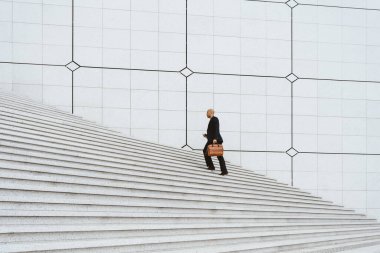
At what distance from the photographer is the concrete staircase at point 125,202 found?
3.88m

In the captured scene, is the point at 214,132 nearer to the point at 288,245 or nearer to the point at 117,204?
the point at 288,245

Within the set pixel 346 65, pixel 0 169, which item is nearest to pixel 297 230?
pixel 0 169

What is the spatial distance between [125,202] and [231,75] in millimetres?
4650

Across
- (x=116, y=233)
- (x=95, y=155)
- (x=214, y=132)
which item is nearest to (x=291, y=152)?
(x=214, y=132)

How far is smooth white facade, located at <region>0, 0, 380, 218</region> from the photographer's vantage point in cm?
824

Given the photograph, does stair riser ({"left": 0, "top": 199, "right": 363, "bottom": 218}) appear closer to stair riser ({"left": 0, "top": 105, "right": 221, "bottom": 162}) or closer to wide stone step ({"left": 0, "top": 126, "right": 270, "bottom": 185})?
wide stone step ({"left": 0, "top": 126, "right": 270, "bottom": 185})

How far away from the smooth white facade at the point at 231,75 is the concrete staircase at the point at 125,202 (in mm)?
1308

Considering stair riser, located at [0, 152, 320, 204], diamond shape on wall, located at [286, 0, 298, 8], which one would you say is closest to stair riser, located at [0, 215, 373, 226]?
stair riser, located at [0, 152, 320, 204]

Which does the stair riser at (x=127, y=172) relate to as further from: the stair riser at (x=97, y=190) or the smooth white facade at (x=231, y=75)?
the smooth white facade at (x=231, y=75)

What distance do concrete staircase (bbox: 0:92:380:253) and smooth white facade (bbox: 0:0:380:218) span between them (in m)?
1.31

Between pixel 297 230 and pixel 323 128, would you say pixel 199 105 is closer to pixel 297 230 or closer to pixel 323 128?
pixel 323 128

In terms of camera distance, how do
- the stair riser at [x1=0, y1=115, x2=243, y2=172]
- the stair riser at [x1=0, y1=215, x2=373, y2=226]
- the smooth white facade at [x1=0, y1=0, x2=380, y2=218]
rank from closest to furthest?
1. the stair riser at [x1=0, y1=215, x2=373, y2=226]
2. the stair riser at [x1=0, y1=115, x2=243, y2=172]
3. the smooth white facade at [x1=0, y1=0, x2=380, y2=218]

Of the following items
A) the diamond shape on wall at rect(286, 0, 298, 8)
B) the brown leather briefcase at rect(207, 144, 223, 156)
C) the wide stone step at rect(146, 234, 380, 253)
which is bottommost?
the wide stone step at rect(146, 234, 380, 253)

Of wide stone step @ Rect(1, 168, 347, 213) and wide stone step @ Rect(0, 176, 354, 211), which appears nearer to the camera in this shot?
wide stone step @ Rect(0, 176, 354, 211)
